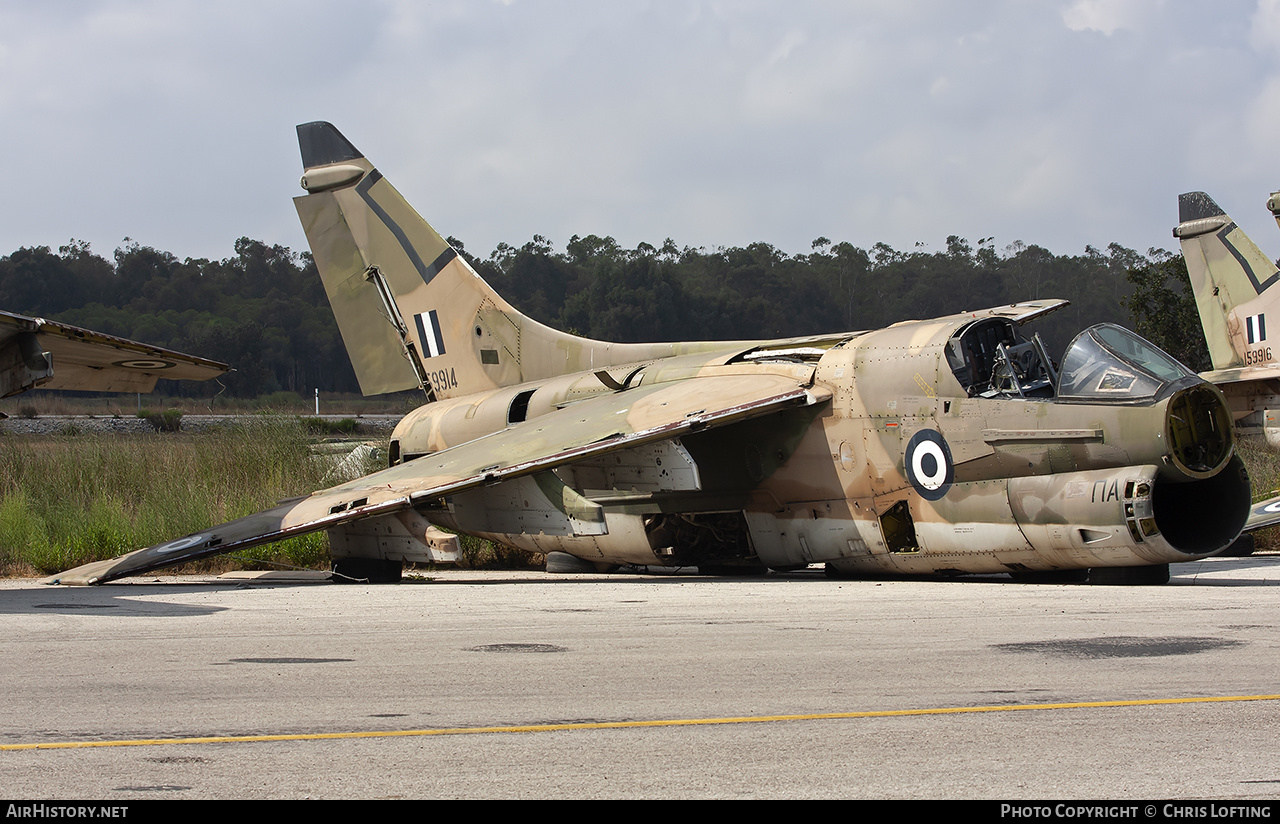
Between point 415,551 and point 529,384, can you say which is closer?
point 415,551

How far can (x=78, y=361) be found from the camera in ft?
41.9

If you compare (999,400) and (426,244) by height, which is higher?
(426,244)

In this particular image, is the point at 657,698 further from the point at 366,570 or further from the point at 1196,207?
the point at 1196,207

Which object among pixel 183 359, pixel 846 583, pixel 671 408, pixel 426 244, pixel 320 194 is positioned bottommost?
pixel 846 583

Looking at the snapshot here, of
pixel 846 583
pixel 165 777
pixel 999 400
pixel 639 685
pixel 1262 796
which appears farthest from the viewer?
pixel 846 583

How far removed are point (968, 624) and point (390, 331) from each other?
12.1 m

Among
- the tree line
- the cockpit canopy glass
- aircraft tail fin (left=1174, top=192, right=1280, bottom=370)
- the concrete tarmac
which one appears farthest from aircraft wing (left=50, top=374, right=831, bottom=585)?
the tree line

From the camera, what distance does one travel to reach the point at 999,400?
1110 cm

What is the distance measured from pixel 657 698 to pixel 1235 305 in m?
25.2

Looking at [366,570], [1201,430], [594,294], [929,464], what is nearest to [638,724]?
[929,464]

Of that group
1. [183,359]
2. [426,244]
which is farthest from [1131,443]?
[426,244]

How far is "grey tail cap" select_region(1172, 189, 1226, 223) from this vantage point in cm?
2733

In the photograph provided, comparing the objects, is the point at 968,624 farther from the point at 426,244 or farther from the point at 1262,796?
the point at 426,244

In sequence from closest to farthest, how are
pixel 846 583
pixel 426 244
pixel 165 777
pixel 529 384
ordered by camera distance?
pixel 165 777
pixel 846 583
pixel 529 384
pixel 426 244
